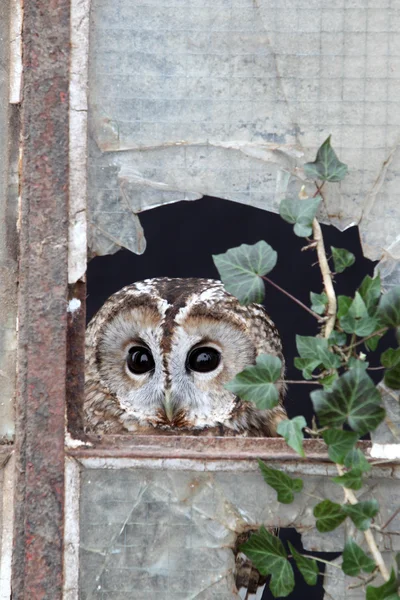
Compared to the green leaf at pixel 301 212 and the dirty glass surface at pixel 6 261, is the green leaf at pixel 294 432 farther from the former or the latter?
the dirty glass surface at pixel 6 261

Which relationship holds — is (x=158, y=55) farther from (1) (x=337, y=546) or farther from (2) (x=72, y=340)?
(1) (x=337, y=546)

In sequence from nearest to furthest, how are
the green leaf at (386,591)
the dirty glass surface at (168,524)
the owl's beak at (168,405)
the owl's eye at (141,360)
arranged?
the green leaf at (386,591) → the dirty glass surface at (168,524) → the owl's beak at (168,405) → the owl's eye at (141,360)

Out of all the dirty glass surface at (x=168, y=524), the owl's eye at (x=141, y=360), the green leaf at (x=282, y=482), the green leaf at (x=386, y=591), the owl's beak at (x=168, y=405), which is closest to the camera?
the green leaf at (x=386, y=591)

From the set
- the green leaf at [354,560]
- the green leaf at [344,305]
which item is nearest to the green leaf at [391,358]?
the green leaf at [344,305]

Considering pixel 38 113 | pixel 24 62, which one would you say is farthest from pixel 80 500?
pixel 24 62

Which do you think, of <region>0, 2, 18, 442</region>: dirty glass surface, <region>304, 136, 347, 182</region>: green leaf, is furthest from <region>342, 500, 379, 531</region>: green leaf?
<region>0, 2, 18, 442</region>: dirty glass surface
